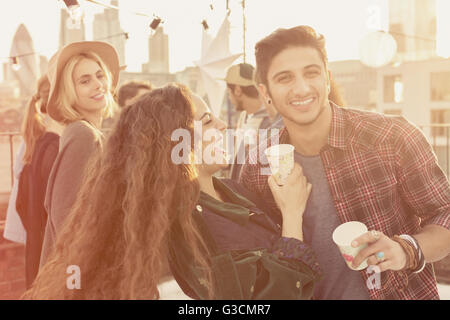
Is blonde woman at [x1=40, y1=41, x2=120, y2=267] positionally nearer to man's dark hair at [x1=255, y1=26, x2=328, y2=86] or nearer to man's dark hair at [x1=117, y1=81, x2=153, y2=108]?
man's dark hair at [x1=255, y1=26, x2=328, y2=86]

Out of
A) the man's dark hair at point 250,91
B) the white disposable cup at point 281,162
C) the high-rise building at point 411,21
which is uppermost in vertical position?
the high-rise building at point 411,21

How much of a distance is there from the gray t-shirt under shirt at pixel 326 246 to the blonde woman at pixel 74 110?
88cm

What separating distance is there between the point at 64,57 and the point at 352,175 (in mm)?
1453

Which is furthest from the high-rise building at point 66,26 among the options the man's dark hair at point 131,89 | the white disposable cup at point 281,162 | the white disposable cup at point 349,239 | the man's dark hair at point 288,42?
the white disposable cup at point 349,239

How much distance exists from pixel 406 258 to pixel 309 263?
285 millimetres

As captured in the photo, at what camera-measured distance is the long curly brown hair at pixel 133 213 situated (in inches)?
56.1

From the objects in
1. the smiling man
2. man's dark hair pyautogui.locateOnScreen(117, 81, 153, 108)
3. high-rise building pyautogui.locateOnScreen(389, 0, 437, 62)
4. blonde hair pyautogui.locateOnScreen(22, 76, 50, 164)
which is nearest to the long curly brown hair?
the smiling man

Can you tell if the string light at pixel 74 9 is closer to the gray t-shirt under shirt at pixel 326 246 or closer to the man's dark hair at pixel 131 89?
the man's dark hair at pixel 131 89

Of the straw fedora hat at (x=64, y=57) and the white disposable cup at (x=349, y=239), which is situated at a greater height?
the straw fedora hat at (x=64, y=57)

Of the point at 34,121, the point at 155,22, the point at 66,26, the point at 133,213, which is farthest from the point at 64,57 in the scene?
the point at 155,22

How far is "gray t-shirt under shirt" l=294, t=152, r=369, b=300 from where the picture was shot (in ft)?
5.54

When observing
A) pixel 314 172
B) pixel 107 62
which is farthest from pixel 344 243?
pixel 107 62

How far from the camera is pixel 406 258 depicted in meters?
1.48
